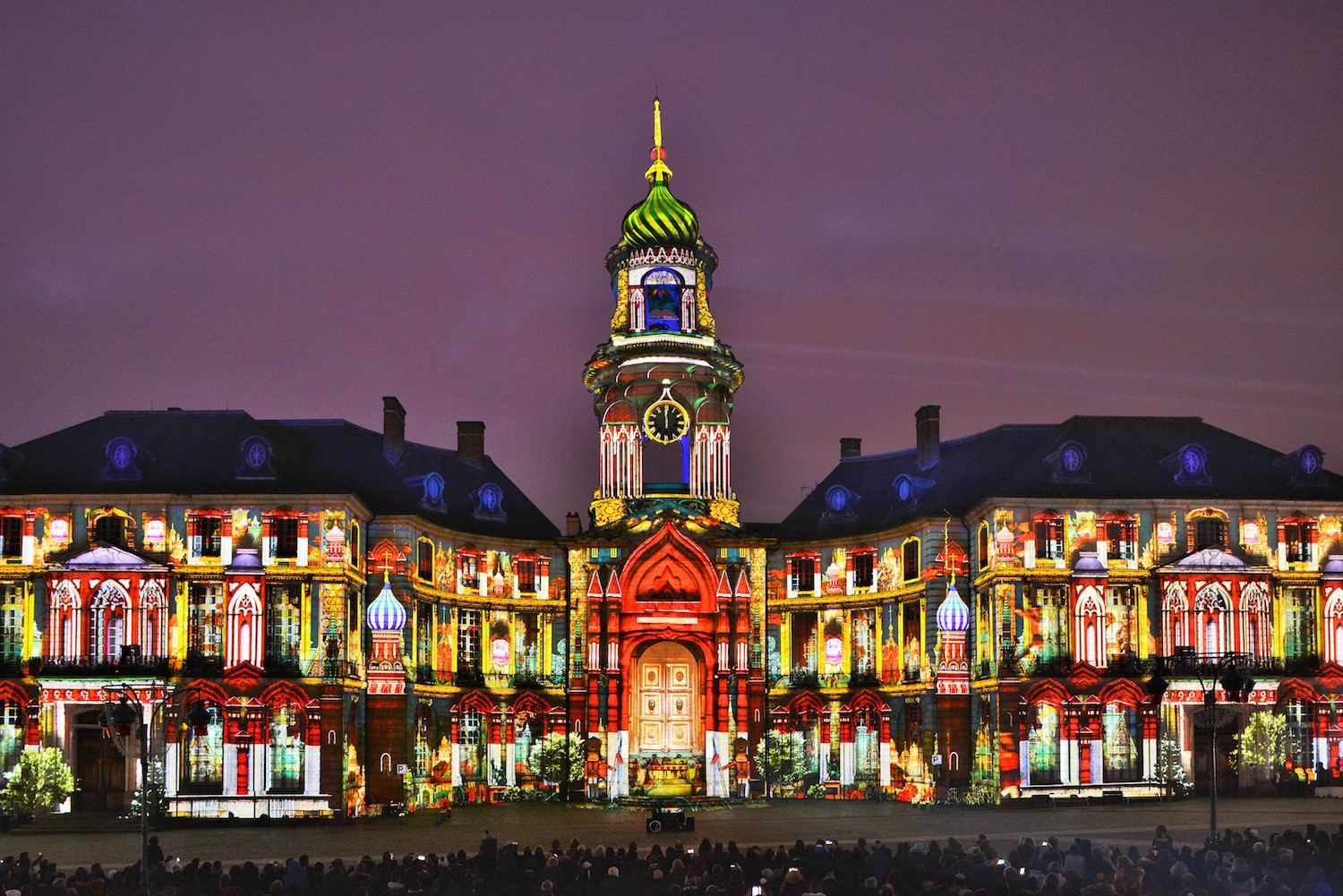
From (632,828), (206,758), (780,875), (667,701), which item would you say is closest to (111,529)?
(206,758)

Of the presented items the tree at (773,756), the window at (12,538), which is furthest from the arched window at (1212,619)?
the window at (12,538)

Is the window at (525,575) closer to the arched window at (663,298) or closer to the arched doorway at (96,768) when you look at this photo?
the arched window at (663,298)

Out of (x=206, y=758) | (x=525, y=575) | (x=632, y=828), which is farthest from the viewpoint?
(x=525, y=575)

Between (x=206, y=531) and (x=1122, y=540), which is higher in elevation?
(x=206, y=531)

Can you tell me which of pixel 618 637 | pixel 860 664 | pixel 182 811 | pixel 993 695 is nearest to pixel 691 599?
pixel 618 637

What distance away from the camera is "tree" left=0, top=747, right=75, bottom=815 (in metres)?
69.9

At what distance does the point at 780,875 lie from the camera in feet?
122

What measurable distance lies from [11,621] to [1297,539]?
60.4 m

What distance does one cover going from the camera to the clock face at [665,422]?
3595 inches

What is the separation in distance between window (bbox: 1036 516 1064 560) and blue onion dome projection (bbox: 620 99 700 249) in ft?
80.5

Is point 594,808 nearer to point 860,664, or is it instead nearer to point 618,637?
point 618,637

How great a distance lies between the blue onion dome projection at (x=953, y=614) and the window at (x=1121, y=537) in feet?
29.9

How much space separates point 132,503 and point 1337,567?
56.8 meters

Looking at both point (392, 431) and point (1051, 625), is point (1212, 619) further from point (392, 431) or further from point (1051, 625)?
point (392, 431)
